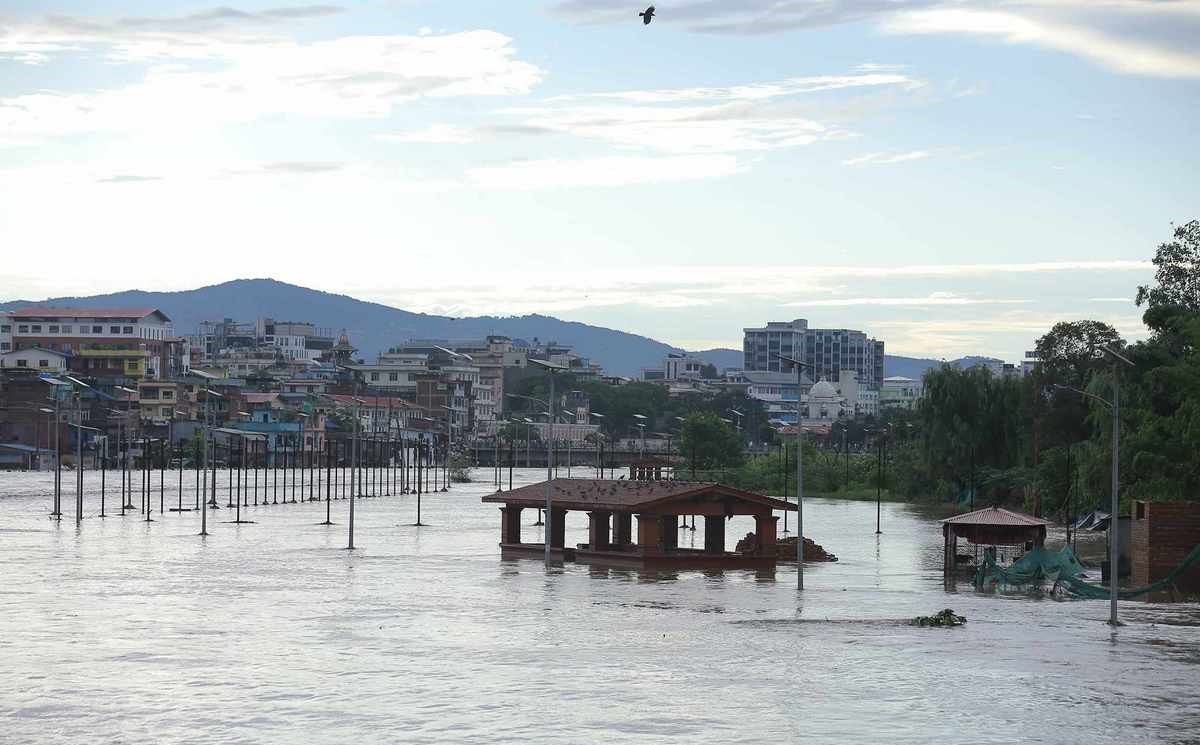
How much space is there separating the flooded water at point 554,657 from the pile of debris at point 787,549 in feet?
10.1

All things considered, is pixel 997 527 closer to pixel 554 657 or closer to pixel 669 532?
pixel 669 532

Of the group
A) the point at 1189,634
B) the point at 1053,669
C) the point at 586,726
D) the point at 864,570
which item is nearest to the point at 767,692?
the point at 586,726

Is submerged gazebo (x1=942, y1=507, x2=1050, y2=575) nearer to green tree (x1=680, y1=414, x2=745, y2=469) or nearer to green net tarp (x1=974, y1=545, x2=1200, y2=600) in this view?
green net tarp (x1=974, y1=545, x2=1200, y2=600)

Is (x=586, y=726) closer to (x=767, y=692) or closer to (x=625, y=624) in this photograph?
(x=767, y=692)

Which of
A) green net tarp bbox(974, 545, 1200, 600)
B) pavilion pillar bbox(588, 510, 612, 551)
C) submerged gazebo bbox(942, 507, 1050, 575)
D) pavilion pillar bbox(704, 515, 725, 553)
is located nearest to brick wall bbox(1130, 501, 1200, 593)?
green net tarp bbox(974, 545, 1200, 600)

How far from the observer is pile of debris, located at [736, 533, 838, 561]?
74.5m

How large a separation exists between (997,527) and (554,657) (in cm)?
3132

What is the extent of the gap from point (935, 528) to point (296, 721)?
86.2 meters

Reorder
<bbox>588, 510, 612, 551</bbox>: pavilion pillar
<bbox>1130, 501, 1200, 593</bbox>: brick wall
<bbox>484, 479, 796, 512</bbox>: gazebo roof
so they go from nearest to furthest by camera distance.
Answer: <bbox>1130, 501, 1200, 593</bbox>: brick wall < <bbox>484, 479, 796, 512</bbox>: gazebo roof < <bbox>588, 510, 612, 551</bbox>: pavilion pillar

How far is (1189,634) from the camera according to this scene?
49.1 metres

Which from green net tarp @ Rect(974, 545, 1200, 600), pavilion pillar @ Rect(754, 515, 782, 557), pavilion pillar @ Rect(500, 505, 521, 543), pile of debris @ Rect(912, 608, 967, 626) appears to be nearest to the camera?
pile of debris @ Rect(912, 608, 967, 626)

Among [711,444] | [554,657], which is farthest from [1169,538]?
[711,444]

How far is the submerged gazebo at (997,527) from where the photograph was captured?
220 ft

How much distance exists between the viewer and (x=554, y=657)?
140 ft
